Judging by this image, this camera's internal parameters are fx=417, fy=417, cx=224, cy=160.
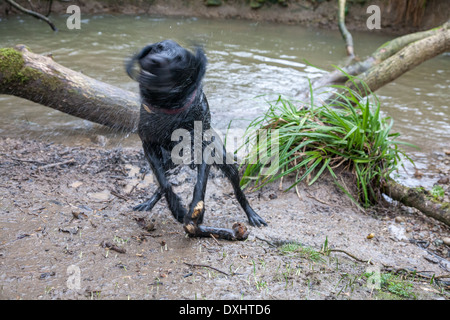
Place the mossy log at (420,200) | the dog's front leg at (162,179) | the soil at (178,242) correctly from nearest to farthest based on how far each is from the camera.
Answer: the soil at (178,242) < the dog's front leg at (162,179) < the mossy log at (420,200)

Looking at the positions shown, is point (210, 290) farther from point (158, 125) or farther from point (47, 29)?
point (47, 29)

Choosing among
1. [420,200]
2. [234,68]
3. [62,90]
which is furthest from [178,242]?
[234,68]

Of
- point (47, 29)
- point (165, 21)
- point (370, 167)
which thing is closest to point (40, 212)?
point (370, 167)

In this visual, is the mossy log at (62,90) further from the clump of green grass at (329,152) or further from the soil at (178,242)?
the clump of green grass at (329,152)

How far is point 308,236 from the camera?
3.08 m

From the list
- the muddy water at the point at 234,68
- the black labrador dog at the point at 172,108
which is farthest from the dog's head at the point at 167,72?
the muddy water at the point at 234,68

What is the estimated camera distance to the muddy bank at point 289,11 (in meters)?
11.3

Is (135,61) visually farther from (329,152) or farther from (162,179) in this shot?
(329,152)

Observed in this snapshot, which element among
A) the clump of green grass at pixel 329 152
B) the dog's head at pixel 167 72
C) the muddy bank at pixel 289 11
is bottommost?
the clump of green grass at pixel 329 152

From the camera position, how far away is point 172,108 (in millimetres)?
2592

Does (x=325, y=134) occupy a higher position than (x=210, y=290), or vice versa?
(x=325, y=134)

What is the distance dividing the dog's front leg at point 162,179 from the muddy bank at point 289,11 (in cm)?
992

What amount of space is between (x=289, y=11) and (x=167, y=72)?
35.9 ft
